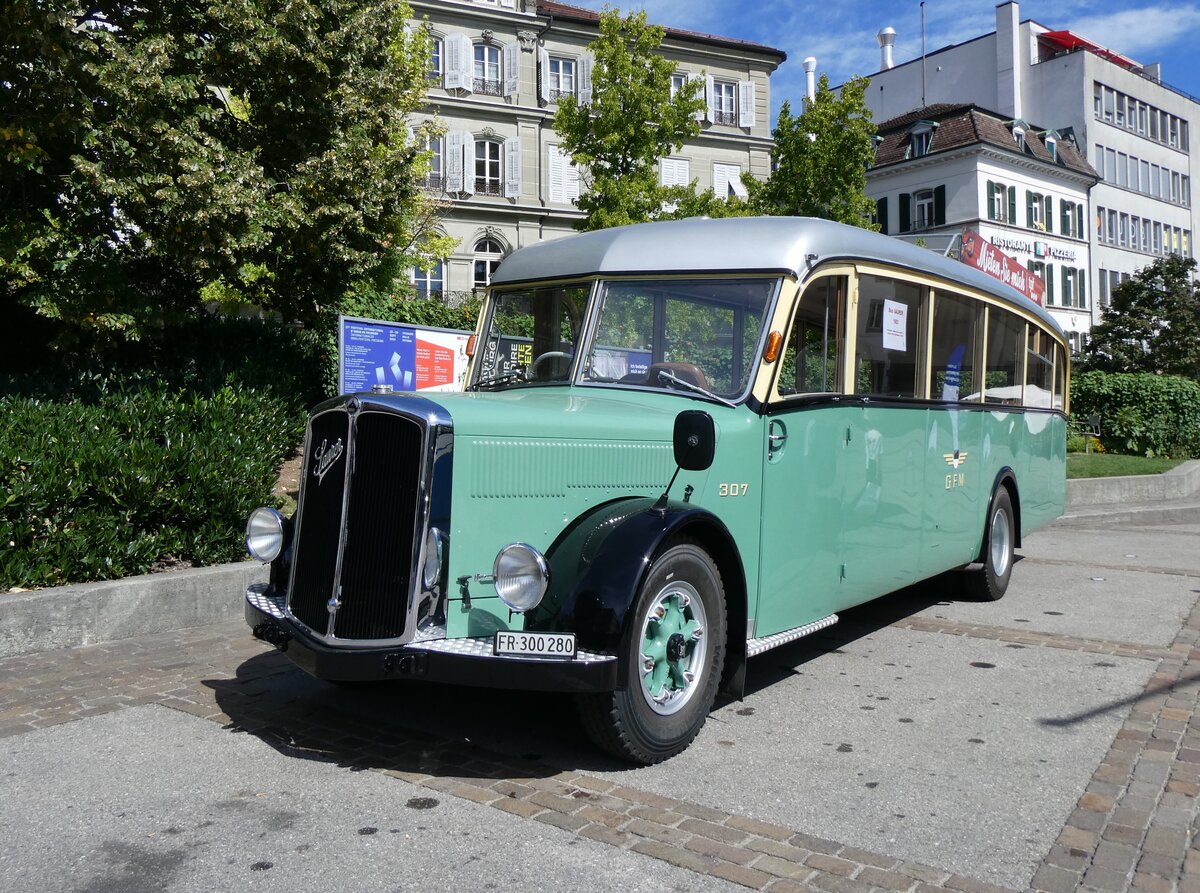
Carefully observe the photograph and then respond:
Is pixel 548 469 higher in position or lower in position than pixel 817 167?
lower

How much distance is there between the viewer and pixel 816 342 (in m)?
5.63

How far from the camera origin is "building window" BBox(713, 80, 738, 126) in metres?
41.8

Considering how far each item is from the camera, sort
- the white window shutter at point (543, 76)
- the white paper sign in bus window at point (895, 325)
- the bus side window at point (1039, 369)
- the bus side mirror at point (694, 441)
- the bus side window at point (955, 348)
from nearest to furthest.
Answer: the bus side mirror at point (694, 441)
the white paper sign in bus window at point (895, 325)
the bus side window at point (955, 348)
the bus side window at point (1039, 369)
the white window shutter at point (543, 76)

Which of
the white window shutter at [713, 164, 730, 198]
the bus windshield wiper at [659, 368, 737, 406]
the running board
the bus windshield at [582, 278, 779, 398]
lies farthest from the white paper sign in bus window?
the white window shutter at [713, 164, 730, 198]

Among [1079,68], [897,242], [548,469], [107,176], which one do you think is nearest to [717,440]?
[548,469]

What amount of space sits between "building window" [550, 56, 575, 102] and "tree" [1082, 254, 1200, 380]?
74.1 feet

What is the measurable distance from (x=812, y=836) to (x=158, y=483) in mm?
5428

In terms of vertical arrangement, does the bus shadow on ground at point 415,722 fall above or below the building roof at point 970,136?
below

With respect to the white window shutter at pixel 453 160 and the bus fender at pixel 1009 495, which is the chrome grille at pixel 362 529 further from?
the white window shutter at pixel 453 160

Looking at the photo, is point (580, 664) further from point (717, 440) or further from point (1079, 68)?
point (1079, 68)

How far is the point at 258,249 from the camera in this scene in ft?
32.8

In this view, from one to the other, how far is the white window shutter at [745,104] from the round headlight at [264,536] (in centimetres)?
4011

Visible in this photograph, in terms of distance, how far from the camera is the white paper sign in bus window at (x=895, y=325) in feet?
20.8

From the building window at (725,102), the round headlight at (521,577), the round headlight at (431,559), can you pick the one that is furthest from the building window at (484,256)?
the round headlight at (521,577)
